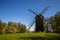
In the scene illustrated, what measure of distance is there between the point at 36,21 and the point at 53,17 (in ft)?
52.4

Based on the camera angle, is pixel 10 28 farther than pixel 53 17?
Yes

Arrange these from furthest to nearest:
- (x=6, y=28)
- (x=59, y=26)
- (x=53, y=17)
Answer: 1. (x=6, y=28)
2. (x=53, y=17)
3. (x=59, y=26)

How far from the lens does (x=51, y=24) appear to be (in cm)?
6894

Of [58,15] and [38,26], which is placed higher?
[58,15]

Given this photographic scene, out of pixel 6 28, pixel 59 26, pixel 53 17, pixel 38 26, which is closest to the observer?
pixel 38 26

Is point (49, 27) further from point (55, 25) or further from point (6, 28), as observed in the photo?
point (6, 28)

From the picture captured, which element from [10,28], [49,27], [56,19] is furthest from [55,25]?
[10,28]

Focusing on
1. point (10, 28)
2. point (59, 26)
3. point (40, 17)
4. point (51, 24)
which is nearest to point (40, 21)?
point (40, 17)

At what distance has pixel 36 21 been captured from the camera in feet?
179

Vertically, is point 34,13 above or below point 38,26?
above

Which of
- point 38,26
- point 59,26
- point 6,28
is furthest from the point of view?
point 6,28

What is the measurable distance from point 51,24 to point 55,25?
3297 mm

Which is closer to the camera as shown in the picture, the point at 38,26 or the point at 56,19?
the point at 38,26

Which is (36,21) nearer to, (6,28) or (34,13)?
(34,13)
